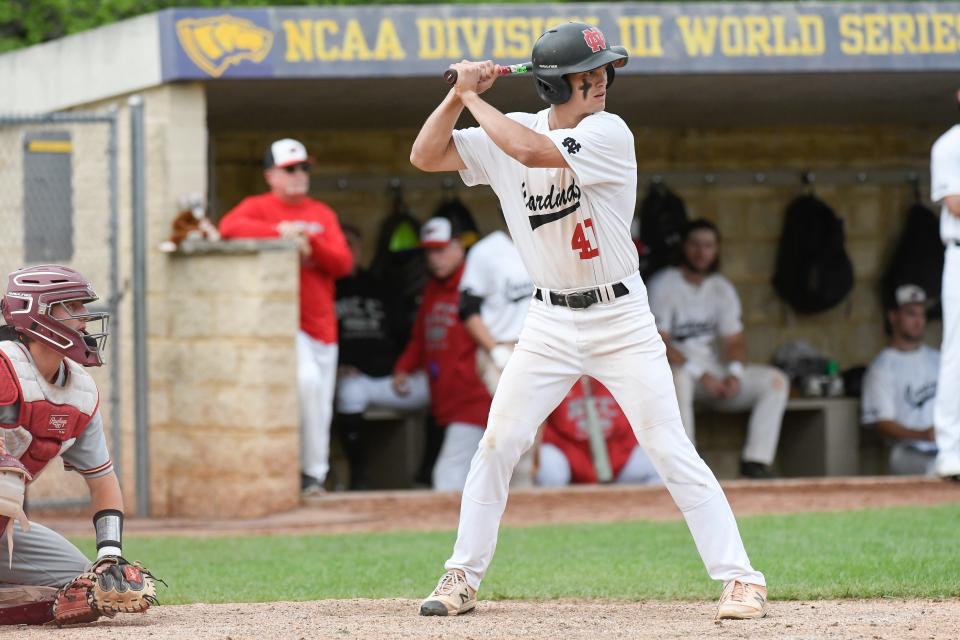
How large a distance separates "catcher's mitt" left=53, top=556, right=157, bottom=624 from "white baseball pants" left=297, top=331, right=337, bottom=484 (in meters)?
3.98

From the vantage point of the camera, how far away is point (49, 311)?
16.4ft

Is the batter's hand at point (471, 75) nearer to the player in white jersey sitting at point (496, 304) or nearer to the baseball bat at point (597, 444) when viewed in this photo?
the player in white jersey sitting at point (496, 304)

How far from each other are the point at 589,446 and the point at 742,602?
521 centimetres

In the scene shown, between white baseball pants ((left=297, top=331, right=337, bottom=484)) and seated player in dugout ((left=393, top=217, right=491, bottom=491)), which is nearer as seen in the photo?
white baseball pants ((left=297, top=331, right=337, bottom=484))

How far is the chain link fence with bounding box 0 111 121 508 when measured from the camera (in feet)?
30.7

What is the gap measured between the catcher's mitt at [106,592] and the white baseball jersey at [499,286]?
4599mm

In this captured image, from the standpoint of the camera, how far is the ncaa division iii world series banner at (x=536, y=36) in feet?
29.9

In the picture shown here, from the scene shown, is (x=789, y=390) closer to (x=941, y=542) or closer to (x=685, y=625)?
(x=941, y=542)

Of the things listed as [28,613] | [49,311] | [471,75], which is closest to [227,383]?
[28,613]

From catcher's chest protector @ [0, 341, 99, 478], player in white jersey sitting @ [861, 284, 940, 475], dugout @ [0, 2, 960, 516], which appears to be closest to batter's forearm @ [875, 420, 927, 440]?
player in white jersey sitting @ [861, 284, 940, 475]

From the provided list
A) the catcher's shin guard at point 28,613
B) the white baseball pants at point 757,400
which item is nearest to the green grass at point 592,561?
the catcher's shin guard at point 28,613

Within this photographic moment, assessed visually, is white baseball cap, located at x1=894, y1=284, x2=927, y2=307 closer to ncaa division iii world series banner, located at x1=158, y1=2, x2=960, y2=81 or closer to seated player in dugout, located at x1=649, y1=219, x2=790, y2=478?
seated player in dugout, located at x1=649, y1=219, x2=790, y2=478

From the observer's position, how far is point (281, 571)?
6.82 meters

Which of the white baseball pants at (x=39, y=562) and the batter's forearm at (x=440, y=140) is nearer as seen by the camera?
the batter's forearm at (x=440, y=140)
